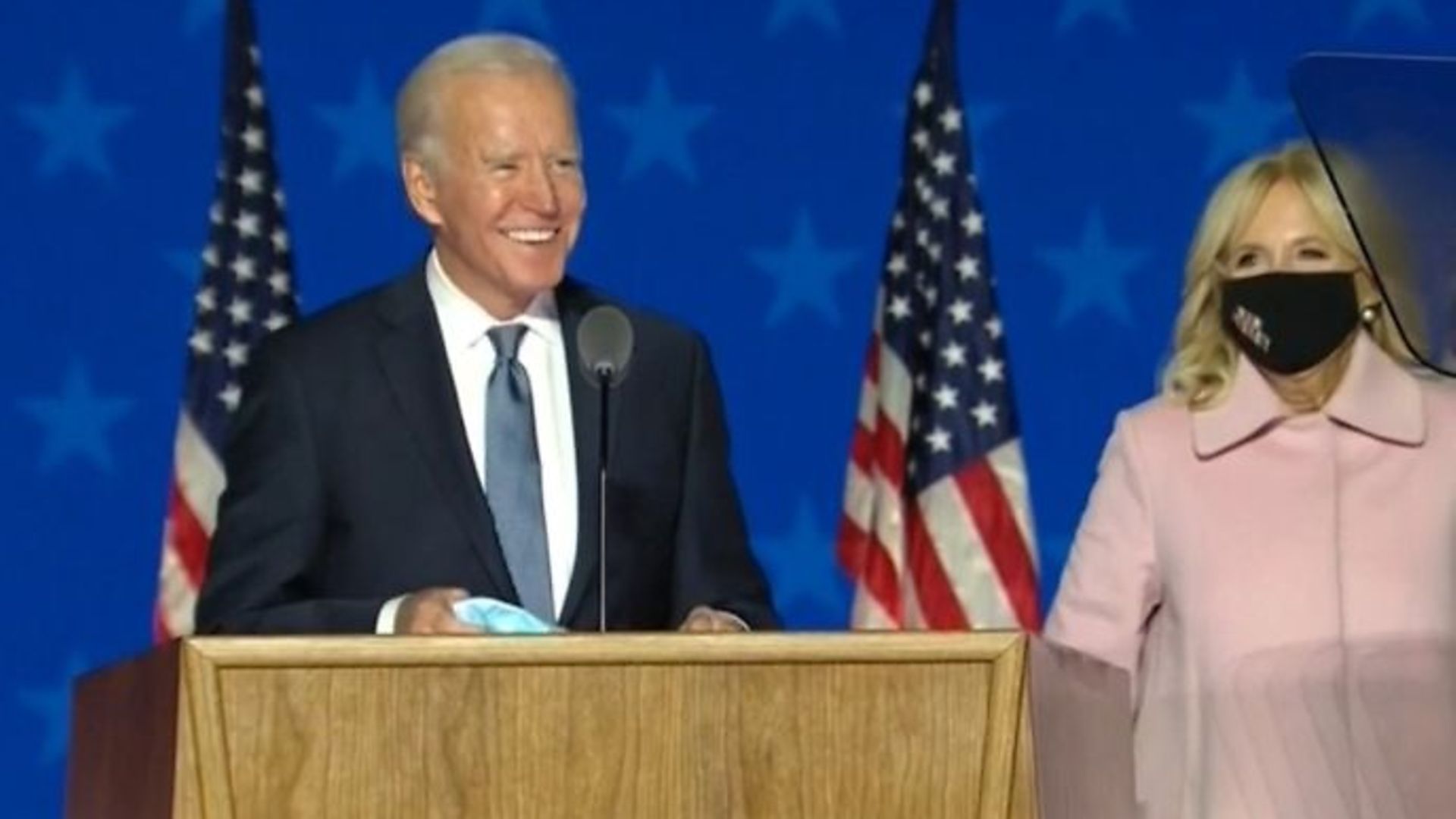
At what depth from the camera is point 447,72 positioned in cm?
391

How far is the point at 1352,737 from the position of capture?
3969mm

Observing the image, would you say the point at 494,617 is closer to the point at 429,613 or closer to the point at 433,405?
the point at 429,613

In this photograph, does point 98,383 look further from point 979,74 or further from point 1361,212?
point 1361,212

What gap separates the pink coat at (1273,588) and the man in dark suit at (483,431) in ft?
1.67

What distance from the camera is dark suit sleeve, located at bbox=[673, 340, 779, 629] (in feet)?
12.4

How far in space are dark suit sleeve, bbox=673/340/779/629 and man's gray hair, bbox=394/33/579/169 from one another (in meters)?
0.36

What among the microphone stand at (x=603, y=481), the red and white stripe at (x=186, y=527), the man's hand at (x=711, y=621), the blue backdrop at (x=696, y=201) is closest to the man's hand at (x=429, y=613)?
the microphone stand at (x=603, y=481)

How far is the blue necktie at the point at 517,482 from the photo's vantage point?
3.73m

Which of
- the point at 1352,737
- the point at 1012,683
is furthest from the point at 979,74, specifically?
the point at 1012,683

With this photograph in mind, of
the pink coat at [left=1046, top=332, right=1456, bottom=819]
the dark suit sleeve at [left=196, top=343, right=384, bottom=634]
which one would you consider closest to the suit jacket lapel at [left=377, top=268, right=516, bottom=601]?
the dark suit sleeve at [left=196, top=343, right=384, bottom=634]

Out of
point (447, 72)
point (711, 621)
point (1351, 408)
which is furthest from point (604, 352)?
point (1351, 408)

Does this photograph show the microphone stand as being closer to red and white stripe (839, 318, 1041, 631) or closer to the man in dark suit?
the man in dark suit

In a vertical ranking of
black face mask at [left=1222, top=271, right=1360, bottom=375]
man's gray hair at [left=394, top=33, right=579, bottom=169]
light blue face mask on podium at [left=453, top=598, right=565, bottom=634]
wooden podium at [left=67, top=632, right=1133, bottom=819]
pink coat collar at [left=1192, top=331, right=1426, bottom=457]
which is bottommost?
wooden podium at [left=67, top=632, right=1133, bottom=819]

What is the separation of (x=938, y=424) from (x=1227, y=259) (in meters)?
1.23
